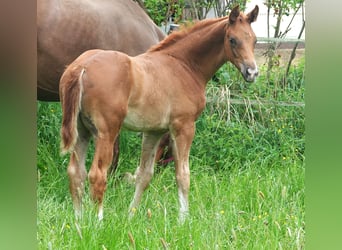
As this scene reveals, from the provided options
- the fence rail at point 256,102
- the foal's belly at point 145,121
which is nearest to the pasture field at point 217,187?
the fence rail at point 256,102

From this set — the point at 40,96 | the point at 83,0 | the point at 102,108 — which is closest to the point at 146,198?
the point at 102,108

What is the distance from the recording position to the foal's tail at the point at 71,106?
3508mm

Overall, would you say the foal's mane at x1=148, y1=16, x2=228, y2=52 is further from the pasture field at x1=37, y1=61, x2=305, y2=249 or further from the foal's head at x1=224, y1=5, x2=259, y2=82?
the pasture field at x1=37, y1=61, x2=305, y2=249

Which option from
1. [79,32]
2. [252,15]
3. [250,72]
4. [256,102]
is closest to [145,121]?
[250,72]

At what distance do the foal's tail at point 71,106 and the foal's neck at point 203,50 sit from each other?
0.96 meters

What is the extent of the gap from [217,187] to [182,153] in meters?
0.57

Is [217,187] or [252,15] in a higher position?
[252,15]

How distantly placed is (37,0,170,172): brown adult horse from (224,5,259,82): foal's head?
122cm

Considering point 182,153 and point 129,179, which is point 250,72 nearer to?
point 182,153

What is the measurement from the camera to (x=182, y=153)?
4078mm

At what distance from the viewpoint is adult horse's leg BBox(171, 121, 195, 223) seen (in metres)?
4.04
